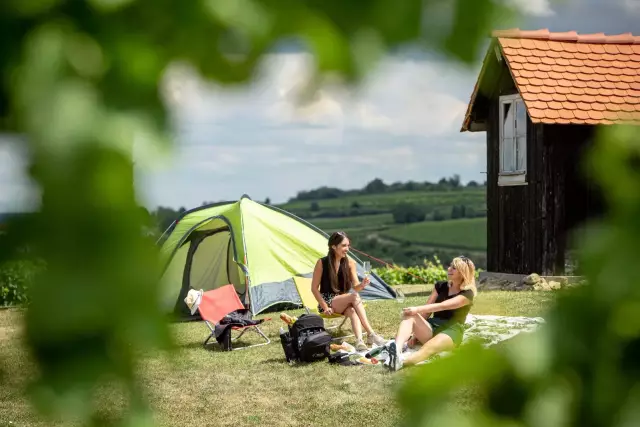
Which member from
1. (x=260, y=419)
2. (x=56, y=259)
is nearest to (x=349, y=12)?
(x=56, y=259)

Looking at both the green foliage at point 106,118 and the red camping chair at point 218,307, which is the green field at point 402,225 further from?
the green foliage at point 106,118

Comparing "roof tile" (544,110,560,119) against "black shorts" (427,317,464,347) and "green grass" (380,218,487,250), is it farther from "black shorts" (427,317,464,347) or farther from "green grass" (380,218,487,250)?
"green grass" (380,218,487,250)

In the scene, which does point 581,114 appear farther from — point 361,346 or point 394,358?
point 394,358

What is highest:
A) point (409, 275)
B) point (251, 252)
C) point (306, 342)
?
point (251, 252)

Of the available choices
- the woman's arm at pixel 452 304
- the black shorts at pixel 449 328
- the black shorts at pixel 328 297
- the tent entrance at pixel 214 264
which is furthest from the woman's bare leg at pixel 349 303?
the tent entrance at pixel 214 264

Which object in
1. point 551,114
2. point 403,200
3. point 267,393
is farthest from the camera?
point 403,200

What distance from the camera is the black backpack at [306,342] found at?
648 centimetres

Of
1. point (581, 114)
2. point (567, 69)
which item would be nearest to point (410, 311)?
point (581, 114)

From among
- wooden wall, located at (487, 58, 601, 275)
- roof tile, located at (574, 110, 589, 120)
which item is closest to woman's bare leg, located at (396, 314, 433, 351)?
wooden wall, located at (487, 58, 601, 275)

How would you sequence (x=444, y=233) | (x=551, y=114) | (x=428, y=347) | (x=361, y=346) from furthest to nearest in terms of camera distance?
1. (x=444, y=233)
2. (x=551, y=114)
3. (x=361, y=346)
4. (x=428, y=347)

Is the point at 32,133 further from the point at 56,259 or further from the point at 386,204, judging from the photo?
the point at 386,204

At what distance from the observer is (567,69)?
11078mm

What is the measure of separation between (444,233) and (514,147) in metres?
10.4

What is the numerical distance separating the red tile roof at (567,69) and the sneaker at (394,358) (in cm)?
530
